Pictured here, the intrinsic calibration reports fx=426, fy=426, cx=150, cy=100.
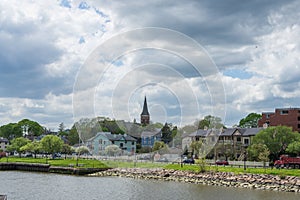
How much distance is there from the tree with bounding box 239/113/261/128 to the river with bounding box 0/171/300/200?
87.9 metres

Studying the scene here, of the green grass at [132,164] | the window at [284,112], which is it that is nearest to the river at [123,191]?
the green grass at [132,164]

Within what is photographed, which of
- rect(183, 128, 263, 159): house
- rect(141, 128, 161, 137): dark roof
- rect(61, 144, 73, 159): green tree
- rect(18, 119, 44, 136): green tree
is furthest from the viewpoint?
rect(18, 119, 44, 136): green tree

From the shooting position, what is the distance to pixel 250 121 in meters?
140

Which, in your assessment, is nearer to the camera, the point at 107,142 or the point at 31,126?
the point at 107,142

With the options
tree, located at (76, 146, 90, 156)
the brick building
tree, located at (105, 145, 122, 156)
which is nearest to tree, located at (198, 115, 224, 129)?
the brick building

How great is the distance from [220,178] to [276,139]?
2251 cm

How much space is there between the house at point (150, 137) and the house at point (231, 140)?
20614mm

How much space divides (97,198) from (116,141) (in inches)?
2790

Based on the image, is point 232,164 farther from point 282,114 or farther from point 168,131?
point 168,131

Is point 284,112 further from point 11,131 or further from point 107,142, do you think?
point 11,131

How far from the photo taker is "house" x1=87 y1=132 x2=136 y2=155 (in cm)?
10781

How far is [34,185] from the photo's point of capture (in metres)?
52.0

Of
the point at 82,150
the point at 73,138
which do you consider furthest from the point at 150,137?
the point at 73,138

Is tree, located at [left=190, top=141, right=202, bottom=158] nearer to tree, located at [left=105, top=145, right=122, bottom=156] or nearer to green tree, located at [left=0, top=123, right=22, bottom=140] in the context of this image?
tree, located at [left=105, top=145, right=122, bottom=156]
